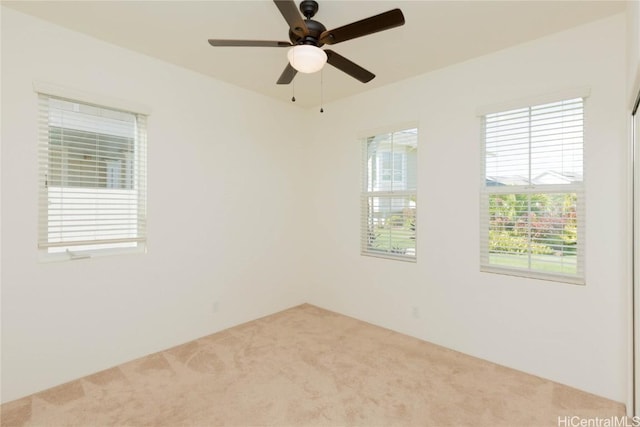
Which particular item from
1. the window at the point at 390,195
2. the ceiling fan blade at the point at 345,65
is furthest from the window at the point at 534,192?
the ceiling fan blade at the point at 345,65

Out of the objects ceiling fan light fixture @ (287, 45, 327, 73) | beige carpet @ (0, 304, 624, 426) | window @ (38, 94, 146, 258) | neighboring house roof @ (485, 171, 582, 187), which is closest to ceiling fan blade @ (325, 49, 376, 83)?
ceiling fan light fixture @ (287, 45, 327, 73)

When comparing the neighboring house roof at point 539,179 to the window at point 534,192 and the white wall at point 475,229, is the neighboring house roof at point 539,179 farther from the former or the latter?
the white wall at point 475,229

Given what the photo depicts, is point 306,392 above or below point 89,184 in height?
below

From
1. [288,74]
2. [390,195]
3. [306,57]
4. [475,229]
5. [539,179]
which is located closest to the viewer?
[306,57]

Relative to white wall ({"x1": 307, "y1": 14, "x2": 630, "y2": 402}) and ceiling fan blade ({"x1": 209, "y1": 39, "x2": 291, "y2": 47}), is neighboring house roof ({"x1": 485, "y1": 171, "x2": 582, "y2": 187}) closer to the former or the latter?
white wall ({"x1": 307, "y1": 14, "x2": 630, "y2": 402})

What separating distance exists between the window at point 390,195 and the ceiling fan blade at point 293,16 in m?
1.96

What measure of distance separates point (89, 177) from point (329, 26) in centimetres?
230

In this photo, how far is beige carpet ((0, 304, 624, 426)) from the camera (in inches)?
84.1

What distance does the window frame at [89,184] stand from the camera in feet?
8.04

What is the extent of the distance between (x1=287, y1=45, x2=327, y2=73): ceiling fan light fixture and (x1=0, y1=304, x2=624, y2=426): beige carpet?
2240 mm

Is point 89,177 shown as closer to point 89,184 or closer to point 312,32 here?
point 89,184

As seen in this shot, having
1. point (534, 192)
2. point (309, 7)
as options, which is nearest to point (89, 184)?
point (309, 7)

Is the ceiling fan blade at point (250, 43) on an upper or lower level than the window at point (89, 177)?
upper

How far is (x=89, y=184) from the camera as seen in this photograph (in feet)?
8.87
